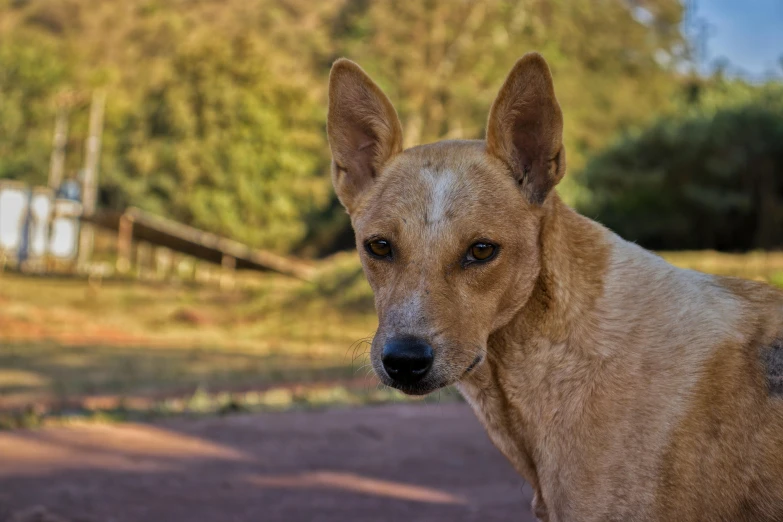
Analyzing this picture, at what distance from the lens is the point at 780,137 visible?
28.5m

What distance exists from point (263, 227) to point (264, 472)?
146 ft

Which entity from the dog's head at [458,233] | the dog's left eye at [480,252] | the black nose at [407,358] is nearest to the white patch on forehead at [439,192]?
the dog's head at [458,233]

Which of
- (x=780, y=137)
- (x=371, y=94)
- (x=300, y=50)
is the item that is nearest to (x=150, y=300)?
(x=780, y=137)

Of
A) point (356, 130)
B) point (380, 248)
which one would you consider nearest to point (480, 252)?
point (380, 248)

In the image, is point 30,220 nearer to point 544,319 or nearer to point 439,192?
Answer: point 439,192

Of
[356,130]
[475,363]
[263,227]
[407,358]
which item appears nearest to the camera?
[407,358]

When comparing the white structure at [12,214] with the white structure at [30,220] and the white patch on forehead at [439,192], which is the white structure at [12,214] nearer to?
the white structure at [30,220]

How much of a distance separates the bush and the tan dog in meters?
24.9

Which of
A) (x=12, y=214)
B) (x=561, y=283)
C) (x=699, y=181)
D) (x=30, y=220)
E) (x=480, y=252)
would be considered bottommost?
(x=561, y=283)

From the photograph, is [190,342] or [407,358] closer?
[407,358]

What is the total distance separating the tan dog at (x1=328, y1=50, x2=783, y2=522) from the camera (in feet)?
11.1

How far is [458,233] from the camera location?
12.2 ft

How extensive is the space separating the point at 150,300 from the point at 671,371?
3029 cm

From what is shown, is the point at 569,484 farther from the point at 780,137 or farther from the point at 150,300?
the point at 150,300
